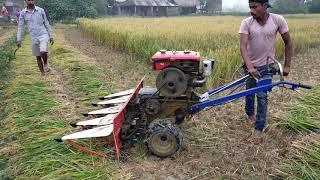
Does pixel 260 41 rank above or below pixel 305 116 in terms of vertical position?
above

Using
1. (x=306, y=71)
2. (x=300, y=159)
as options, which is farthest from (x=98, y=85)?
(x=306, y=71)

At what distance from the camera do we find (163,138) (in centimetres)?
405

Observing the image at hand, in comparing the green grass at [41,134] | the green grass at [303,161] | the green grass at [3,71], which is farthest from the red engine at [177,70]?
the green grass at [3,71]

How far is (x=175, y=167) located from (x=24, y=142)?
177 centimetres

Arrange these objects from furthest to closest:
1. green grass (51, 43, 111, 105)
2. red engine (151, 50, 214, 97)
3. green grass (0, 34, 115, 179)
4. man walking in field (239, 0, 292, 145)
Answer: green grass (51, 43, 111, 105) → man walking in field (239, 0, 292, 145) → red engine (151, 50, 214, 97) → green grass (0, 34, 115, 179)

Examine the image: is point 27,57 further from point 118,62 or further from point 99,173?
point 99,173

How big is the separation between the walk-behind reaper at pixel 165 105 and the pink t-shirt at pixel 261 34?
0.61ft

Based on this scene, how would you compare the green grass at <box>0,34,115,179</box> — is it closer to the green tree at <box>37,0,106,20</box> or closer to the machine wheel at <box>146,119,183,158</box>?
the machine wheel at <box>146,119,183,158</box>

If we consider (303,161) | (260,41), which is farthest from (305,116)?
(303,161)

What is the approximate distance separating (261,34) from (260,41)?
8 cm

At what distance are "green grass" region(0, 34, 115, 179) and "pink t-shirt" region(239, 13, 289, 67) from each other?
2017 mm

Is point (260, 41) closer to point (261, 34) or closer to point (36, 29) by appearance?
point (261, 34)

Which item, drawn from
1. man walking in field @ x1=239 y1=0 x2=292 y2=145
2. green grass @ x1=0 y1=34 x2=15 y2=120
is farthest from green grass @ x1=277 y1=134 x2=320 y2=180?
green grass @ x1=0 y1=34 x2=15 y2=120

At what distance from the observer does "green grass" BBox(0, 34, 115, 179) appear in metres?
3.65
